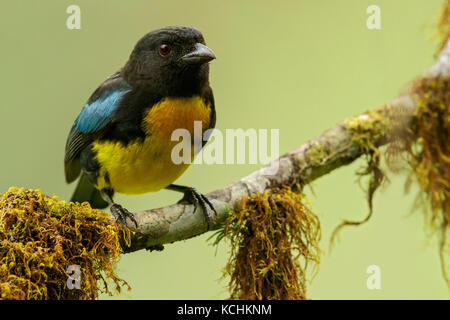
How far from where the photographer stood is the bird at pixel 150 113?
2918 millimetres

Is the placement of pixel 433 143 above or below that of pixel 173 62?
below

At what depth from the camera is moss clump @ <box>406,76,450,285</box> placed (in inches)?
133

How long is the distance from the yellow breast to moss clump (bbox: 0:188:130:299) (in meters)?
0.63

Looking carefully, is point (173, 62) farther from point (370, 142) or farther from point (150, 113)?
point (370, 142)

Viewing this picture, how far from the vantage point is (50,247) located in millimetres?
2105

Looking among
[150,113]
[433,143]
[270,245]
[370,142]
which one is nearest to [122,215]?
[150,113]

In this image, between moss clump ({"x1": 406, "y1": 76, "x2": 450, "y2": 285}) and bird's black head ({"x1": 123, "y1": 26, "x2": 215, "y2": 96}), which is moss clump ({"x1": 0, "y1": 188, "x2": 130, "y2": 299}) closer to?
bird's black head ({"x1": 123, "y1": 26, "x2": 215, "y2": 96})

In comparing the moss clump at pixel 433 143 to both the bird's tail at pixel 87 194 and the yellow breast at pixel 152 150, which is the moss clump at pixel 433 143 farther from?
the bird's tail at pixel 87 194

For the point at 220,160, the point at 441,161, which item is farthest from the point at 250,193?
the point at 441,161

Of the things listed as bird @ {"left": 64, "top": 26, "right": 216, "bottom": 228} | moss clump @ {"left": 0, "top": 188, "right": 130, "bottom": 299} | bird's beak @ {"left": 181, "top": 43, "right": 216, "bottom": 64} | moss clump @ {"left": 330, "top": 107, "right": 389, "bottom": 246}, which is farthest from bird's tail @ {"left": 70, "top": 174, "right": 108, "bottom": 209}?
moss clump @ {"left": 330, "top": 107, "right": 389, "bottom": 246}

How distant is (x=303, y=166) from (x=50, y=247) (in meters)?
1.64

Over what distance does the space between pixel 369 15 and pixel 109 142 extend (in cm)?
303

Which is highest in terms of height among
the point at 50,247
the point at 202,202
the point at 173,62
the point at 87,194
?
the point at 173,62

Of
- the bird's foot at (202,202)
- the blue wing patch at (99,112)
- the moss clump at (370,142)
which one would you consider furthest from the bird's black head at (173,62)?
the moss clump at (370,142)
